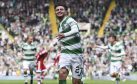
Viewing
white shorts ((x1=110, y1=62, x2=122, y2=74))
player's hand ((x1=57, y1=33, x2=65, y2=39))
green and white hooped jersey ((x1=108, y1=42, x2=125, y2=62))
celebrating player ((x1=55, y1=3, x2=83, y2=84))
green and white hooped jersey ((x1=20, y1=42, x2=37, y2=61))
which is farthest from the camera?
white shorts ((x1=110, y1=62, x2=122, y2=74))

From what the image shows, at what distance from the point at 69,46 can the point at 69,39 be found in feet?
0.55

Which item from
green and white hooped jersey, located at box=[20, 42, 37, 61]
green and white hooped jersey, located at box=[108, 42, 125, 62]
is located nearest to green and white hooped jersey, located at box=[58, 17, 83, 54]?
green and white hooped jersey, located at box=[108, 42, 125, 62]

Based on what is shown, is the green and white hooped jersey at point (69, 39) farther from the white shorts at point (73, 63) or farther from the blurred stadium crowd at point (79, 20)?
the blurred stadium crowd at point (79, 20)

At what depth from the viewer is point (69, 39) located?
37.0 ft

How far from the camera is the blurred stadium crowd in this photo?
99.0 ft

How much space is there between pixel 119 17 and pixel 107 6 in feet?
5.42

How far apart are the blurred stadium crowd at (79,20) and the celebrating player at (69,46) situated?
17240 mm

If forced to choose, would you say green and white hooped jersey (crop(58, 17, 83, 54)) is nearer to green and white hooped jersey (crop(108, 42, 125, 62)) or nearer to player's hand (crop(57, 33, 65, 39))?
player's hand (crop(57, 33, 65, 39))

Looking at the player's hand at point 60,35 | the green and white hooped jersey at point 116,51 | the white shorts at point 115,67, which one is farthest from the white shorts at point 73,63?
the white shorts at point 115,67

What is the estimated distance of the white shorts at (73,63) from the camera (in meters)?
11.3

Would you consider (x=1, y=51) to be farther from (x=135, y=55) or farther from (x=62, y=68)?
(x=62, y=68)

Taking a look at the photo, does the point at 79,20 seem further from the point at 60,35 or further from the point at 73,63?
the point at 60,35

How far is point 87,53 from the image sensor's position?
31703 millimetres

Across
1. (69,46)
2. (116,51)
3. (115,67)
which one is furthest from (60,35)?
(115,67)
